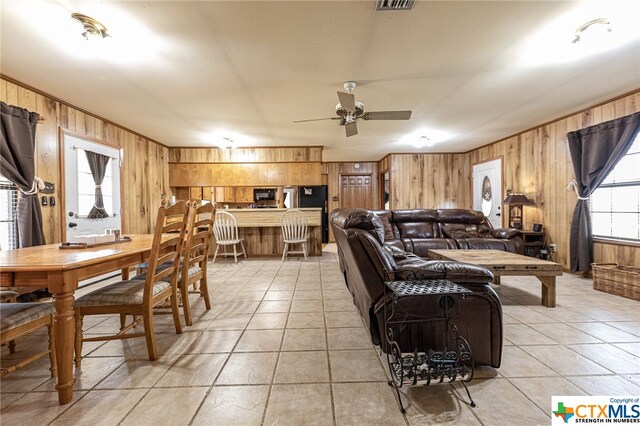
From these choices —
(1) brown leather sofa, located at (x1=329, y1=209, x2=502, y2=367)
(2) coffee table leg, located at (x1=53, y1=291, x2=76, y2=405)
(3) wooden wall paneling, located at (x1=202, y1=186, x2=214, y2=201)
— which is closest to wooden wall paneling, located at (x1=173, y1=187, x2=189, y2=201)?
(3) wooden wall paneling, located at (x1=202, y1=186, x2=214, y2=201)

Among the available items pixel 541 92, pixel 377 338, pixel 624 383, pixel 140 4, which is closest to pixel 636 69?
pixel 541 92

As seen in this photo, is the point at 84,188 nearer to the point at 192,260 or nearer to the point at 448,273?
the point at 192,260

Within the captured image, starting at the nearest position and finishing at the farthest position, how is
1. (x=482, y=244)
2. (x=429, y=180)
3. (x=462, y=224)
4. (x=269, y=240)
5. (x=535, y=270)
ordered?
1. (x=535, y=270)
2. (x=482, y=244)
3. (x=462, y=224)
4. (x=269, y=240)
5. (x=429, y=180)

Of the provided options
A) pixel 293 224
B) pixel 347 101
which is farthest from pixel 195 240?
pixel 293 224

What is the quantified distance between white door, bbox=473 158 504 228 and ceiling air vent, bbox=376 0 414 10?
4.94 m

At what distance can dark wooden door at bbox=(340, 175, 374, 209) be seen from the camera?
7.99m

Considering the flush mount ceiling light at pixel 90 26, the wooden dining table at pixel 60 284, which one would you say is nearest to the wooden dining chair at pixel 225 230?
the flush mount ceiling light at pixel 90 26

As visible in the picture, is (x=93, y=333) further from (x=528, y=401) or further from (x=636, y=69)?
(x=636, y=69)

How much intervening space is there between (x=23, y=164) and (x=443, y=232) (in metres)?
5.51

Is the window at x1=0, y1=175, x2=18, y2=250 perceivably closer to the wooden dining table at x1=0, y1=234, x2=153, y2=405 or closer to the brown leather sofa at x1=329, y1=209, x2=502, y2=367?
the wooden dining table at x1=0, y1=234, x2=153, y2=405

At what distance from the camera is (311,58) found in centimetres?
239

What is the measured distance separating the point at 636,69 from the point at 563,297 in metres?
2.41

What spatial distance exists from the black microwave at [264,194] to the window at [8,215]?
4.54 meters

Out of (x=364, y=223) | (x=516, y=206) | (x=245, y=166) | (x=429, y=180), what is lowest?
(x=364, y=223)
